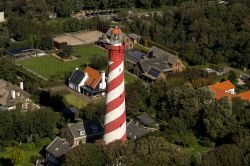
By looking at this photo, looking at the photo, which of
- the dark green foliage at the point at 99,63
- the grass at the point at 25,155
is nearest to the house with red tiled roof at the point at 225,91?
the dark green foliage at the point at 99,63

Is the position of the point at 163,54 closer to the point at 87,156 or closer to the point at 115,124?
the point at 115,124

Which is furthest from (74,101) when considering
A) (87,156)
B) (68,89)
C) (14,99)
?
(87,156)

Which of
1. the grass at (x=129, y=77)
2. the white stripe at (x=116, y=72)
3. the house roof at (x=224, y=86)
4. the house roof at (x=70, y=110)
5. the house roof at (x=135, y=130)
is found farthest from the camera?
the grass at (x=129, y=77)

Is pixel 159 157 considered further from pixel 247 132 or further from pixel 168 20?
pixel 168 20

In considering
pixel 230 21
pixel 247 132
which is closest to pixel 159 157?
pixel 247 132

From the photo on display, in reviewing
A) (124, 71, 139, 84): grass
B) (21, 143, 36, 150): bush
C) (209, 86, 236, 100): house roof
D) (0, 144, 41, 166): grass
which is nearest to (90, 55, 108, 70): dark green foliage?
(124, 71, 139, 84): grass

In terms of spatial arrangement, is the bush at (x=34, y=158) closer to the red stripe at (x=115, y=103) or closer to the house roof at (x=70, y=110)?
the house roof at (x=70, y=110)
